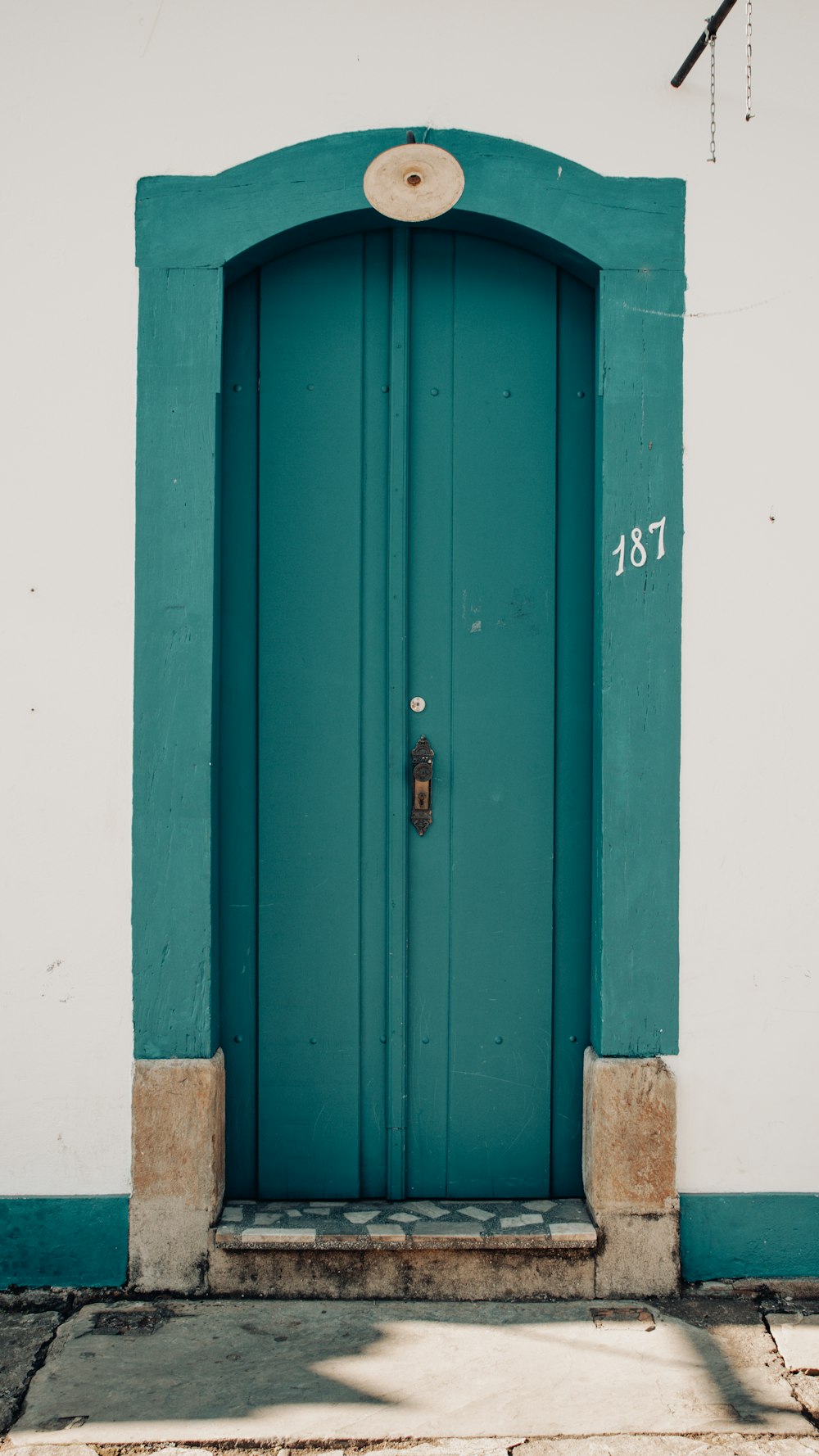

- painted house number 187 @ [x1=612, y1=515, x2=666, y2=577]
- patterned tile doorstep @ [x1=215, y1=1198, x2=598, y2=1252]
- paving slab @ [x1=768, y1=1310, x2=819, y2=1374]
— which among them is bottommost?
paving slab @ [x1=768, y1=1310, x2=819, y2=1374]

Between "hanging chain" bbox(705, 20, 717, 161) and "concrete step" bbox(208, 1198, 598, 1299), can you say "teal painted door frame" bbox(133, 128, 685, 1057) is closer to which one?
"hanging chain" bbox(705, 20, 717, 161)

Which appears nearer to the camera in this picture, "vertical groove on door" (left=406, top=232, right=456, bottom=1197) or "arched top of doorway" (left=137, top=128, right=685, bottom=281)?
"arched top of doorway" (left=137, top=128, right=685, bottom=281)

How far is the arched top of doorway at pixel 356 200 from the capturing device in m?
3.24

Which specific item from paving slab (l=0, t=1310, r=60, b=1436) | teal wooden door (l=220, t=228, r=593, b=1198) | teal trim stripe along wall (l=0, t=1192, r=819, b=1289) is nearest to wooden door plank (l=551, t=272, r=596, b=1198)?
teal wooden door (l=220, t=228, r=593, b=1198)

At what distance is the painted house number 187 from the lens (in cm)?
329

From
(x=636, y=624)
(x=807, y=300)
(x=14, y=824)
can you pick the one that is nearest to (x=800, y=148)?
(x=807, y=300)

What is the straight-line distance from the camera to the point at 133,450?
3264 mm

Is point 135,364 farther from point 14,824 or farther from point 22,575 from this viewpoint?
point 14,824

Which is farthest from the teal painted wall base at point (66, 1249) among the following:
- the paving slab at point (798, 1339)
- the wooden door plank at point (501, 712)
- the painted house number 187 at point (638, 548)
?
the painted house number 187 at point (638, 548)

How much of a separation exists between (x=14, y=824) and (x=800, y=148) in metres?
3.04

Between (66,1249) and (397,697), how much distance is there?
73.0 inches

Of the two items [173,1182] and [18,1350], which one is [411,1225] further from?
[18,1350]

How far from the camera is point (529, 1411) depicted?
2.67 meters

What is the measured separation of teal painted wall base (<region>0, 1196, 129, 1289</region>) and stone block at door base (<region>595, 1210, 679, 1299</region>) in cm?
137
